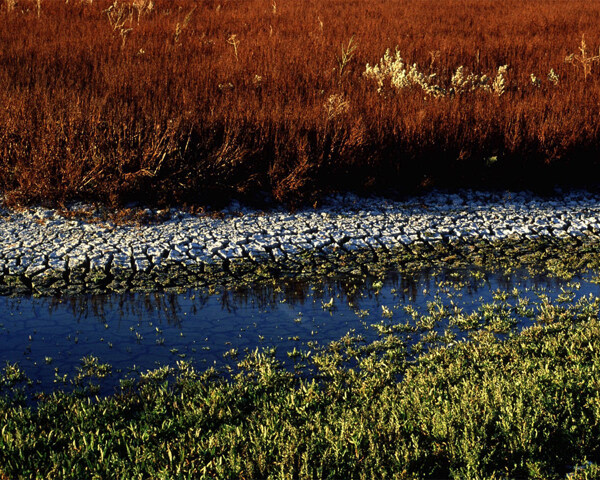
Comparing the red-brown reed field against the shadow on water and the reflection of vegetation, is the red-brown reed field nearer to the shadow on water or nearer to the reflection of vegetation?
the shadow on water

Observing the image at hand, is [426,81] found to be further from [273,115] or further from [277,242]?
[277,242]

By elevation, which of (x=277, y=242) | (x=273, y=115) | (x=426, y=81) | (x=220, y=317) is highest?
(x=426, y=81)

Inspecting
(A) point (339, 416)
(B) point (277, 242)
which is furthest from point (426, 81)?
(A) point (339, 416)

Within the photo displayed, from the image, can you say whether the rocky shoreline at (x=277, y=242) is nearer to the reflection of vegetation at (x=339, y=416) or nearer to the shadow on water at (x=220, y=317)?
the shadow on water at (x=220, y=317)

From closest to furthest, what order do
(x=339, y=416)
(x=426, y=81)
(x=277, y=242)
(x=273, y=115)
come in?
1. (x=339, y=416)
2. (x=277, y=242)
3. (x=273, y=115)
4. (x=426, y=81)

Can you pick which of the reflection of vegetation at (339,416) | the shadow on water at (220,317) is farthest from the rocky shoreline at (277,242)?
the reflection of vegetation at (339,416)

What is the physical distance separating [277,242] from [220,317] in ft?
5.12

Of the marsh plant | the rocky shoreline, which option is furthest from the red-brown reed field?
the rocky shoreline

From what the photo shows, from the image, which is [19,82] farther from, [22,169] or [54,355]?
[54,355]

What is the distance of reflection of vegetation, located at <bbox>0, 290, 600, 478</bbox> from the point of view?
9.95 feet

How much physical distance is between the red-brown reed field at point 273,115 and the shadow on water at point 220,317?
198 centimetres

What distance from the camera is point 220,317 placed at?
4852mm

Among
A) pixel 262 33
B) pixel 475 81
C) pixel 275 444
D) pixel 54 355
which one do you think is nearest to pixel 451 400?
pixel 275 444

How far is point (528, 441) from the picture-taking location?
3152 millimetres
